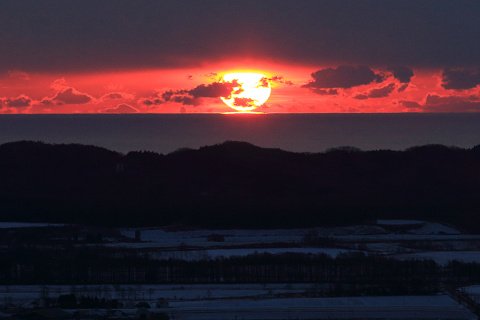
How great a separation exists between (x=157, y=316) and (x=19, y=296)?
343cm

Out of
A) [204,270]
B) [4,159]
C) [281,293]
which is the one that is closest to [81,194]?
[4,159]

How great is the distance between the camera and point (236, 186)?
3631cm

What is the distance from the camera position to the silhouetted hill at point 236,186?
102 feet

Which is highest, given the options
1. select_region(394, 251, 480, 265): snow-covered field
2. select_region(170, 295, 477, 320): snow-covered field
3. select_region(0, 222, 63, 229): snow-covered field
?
select_region(0, 222, 63, 229): snow-covered field

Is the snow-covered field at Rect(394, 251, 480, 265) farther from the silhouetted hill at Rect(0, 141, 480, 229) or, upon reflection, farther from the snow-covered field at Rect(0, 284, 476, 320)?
the silhouetted hill at Rect(0, 141, 480, 229)

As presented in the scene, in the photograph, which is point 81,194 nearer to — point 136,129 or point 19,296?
point 19,296

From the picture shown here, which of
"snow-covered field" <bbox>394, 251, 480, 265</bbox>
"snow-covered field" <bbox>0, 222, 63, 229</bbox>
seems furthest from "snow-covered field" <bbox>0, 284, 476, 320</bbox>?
"snow-covered field" <bbox>0, 222, 63, 229</bbox>

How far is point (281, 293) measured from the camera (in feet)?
66.4

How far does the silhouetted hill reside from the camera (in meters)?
31.1

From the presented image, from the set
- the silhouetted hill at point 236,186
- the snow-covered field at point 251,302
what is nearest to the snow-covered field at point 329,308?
the snow-covered field at point 251,302

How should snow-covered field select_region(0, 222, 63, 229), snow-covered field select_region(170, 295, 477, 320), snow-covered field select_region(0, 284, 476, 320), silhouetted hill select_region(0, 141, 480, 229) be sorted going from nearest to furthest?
snow-covered field select_region(170, 295, 477, 320)
snow-covered field select_region(0, 284, 476, 320)
snow-covered field select_region(0, 222, 63, 229)
silhouetted hill select_region(0, 141, 480, 229)

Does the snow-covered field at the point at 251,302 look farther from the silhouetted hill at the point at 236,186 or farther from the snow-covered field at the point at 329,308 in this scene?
the silhouetted hill at the point at 236,186

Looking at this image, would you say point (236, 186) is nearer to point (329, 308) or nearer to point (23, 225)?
point (23, 225)

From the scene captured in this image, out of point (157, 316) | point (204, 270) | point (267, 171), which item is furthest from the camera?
point (267, 171)
